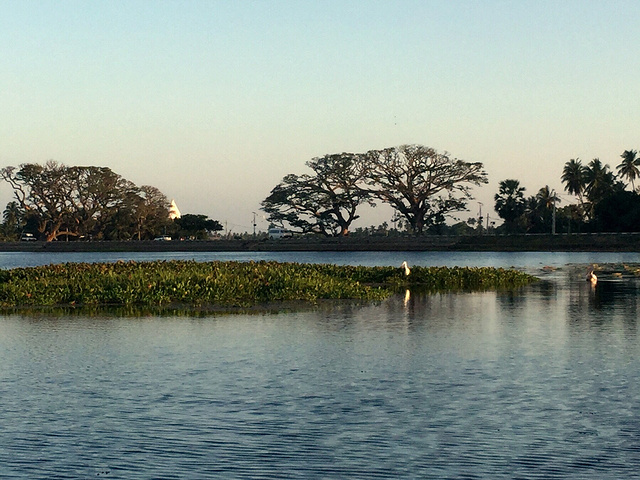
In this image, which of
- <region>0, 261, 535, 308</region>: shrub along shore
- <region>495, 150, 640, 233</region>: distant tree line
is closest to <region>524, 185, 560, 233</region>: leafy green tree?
<region>495, 150, 640, 233</region>: distant tree line

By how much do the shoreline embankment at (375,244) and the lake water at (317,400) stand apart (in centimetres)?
10886

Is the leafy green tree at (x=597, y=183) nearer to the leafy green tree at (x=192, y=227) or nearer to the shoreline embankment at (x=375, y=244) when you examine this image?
the shoreline embankment at (x=375, y=244)

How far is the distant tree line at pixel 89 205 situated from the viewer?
15862 centimetres

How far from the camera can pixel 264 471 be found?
10.7 m

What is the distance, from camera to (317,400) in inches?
589

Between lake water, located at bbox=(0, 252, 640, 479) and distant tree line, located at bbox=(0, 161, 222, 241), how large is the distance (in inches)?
5377

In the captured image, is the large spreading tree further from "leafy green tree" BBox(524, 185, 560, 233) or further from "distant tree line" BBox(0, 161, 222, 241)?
"leafy green tree" BBox(524, 185, 560, 233)

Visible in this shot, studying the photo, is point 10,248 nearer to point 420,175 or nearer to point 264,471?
point 420,175

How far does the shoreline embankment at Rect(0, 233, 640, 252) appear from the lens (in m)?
132

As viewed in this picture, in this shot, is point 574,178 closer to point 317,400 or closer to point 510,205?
point 510,205

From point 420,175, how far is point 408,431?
139438 millimetres

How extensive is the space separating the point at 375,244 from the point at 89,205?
50005 millimetres

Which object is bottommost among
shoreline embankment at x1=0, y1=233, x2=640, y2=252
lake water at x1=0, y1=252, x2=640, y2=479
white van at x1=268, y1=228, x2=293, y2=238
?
lake water at x1=0, y1=252, x2=640, y2=479

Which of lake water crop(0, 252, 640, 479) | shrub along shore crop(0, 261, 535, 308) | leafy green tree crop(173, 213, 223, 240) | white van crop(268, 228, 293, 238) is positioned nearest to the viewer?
lake water crop(0, 252, 640, 479)
